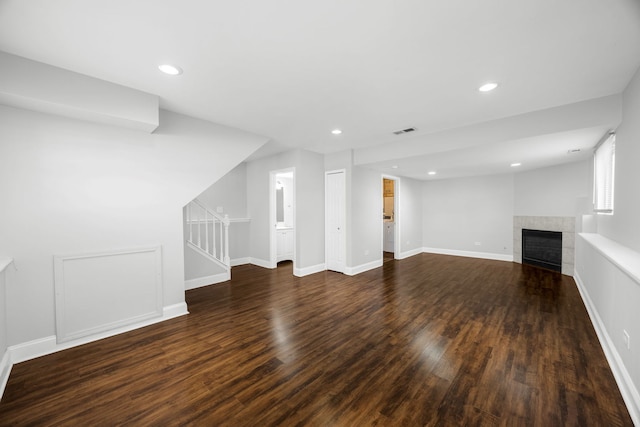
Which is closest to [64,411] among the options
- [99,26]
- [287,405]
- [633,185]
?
[287,405]

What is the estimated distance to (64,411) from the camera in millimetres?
1773

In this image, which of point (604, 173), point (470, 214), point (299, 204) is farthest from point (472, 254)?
point (299, 204)

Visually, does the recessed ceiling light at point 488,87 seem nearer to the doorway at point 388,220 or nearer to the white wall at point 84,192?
the white wall at point 84,192

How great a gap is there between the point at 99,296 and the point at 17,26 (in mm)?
2397

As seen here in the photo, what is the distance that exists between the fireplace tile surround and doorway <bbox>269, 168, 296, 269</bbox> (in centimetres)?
539

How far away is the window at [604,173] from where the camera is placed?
3050 mm

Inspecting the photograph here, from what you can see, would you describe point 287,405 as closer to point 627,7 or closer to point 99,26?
point 99,26

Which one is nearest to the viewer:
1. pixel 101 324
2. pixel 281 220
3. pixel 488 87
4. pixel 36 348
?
pixel 36 348

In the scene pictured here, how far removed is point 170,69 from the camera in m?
2.22

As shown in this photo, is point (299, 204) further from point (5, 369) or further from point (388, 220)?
point (5, 369)

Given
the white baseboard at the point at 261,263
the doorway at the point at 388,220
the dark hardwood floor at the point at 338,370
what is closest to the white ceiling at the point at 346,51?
the dark hardwood floor at the point at 338,370

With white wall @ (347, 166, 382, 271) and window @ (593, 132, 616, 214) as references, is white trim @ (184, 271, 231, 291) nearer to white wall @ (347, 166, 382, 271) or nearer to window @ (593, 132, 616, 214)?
white wall @ (347, 166, 382, 271)

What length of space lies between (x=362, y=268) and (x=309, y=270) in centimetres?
114

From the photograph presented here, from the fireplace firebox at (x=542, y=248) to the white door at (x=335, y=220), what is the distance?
14.4ft
